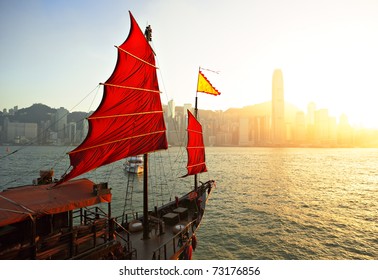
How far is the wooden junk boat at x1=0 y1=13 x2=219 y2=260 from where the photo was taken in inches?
285

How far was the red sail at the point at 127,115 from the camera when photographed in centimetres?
1086

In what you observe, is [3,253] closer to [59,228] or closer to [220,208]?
[59,228]

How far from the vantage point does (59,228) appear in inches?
338

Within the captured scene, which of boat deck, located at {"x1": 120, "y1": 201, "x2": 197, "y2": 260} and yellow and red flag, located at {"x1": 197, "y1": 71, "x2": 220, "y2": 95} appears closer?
boat deck, located at {"x1": 120, "y1": 201, "x2": 197, "y2": 260}

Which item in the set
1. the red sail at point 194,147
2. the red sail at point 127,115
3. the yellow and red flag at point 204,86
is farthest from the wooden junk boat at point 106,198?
the yellow and red flag at point 204,86

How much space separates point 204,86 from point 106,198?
17.9m

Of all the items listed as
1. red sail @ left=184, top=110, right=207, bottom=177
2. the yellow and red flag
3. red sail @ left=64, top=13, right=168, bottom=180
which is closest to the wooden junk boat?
red sail @ left=64, top=13, right=168, bottom=180

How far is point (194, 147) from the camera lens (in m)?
23.8

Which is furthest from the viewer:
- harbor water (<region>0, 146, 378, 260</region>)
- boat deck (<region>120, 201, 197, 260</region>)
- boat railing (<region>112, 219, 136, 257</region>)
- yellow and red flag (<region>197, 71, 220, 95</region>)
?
yellow and red flag (<region>197, 71, 220, 95</region>)

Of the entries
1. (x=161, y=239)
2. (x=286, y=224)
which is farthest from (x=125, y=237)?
(x=286, y=224)

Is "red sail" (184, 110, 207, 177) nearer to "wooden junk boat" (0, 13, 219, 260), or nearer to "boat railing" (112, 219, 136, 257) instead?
"wooden junk boat" (0, 13, 219, 260)

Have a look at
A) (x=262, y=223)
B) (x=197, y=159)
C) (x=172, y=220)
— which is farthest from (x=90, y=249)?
(x=262, y=223)

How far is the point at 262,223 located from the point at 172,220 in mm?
13512
